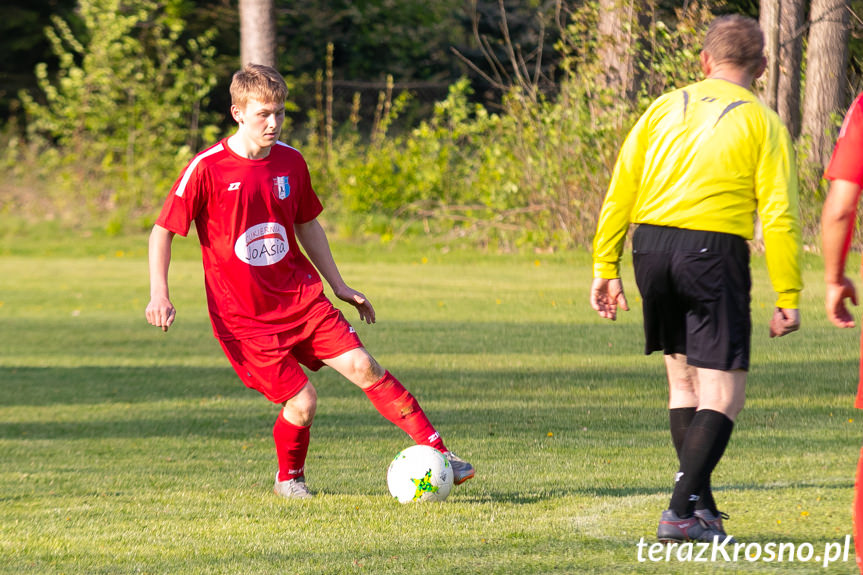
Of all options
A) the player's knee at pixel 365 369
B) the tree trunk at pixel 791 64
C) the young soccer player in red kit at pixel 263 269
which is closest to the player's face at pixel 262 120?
the young soccer player in red kit at pixel 263 269

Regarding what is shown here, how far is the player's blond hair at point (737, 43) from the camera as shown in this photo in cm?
405

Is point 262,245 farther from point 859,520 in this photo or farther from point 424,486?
point 859,520

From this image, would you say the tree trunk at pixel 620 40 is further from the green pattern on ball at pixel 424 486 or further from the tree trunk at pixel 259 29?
the green pattern on ball at pixel 424 486

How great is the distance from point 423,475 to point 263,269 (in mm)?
1071

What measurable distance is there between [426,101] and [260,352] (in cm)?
3329

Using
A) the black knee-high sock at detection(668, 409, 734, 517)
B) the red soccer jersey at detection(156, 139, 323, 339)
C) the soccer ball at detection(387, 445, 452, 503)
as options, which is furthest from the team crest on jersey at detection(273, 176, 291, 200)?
the black knee-high sock at detection(668, 409, 734, 517)

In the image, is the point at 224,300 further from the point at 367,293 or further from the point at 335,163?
the point at 335,163

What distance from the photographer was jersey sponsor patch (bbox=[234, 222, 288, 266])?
199 inches

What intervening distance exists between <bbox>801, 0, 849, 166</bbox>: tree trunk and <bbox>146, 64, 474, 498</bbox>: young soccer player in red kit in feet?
45.8

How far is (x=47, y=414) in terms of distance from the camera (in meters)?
8.26

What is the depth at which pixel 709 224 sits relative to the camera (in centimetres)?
400

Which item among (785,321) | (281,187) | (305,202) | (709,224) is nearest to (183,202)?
(281,187)

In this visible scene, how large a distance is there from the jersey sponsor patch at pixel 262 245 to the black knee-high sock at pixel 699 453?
1.93m

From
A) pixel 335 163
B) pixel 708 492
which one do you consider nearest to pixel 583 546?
pixel 708 492
